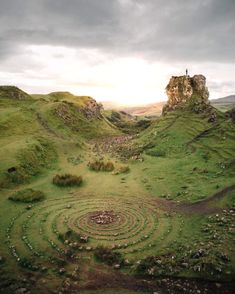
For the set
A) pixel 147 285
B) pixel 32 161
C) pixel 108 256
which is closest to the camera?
pixel 147 285

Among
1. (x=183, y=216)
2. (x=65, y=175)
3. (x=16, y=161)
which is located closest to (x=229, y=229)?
(x=183, y=216)

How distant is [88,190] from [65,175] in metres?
4.67

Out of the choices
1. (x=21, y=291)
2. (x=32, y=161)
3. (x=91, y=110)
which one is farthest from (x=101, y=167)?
(x=91, y=110)

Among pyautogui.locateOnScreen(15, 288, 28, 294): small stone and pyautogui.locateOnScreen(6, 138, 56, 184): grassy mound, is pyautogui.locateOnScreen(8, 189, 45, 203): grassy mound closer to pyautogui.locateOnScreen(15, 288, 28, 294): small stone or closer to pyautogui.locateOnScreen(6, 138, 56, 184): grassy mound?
pyautogui.locateOnScreen(6, 138, 56, 184): grassy mound

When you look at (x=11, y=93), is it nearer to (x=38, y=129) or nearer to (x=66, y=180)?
(x=38, y=129)

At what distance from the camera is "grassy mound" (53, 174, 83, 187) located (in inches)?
1657

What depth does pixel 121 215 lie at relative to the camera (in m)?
32.8

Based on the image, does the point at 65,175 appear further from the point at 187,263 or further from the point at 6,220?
the point at 187,263

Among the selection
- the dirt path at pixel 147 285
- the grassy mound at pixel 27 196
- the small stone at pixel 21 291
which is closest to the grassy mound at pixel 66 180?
the grassy mound at pixel 27 196

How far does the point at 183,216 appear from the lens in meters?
32.3

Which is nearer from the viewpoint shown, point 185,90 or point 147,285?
point 147,285

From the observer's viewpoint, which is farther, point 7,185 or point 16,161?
point 16,161

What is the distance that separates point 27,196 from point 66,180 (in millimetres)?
6974

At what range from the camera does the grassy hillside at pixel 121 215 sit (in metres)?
21.5
